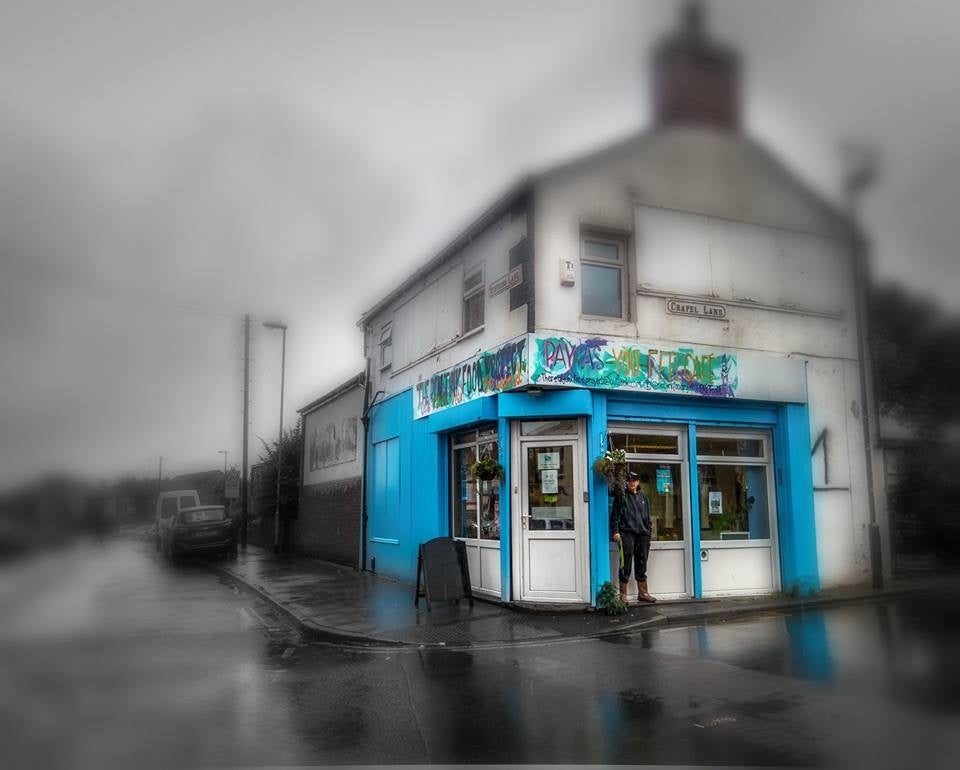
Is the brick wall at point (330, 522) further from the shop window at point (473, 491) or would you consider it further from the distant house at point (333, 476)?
the shop window at point (473, 491)

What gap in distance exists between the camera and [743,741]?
395 centimetres

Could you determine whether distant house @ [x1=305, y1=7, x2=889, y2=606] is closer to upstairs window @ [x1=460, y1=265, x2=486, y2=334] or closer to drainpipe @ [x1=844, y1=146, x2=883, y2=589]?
upstairs window @ [x1=460, y1=265, x2=486, y2=334]

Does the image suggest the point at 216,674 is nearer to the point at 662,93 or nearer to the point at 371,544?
the point at 662,93

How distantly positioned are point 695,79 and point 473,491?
994cm

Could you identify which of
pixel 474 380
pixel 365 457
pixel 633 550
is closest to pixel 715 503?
pixel 633 550

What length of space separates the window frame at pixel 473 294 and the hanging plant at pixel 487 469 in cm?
231

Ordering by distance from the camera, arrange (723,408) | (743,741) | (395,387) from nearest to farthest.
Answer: (743,741)
(723,408)
(395,387)

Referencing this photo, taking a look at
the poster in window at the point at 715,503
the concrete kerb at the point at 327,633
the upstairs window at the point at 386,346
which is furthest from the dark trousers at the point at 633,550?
the upstairs window at the point at 386,346

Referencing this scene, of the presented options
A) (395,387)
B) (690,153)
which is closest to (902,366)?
(690,153)

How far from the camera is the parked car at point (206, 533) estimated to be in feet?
66.9

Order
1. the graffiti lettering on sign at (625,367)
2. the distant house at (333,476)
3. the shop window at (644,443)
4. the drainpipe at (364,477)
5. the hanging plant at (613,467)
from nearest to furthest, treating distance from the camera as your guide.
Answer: the hanging plant at (613,467), the graffiti lettering on sign at (625,367), the shop window at (644,443), the drainpipe at (364,477), the distant house at (333,476)

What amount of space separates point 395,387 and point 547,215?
21.9 ft

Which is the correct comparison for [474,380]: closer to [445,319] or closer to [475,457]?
[475,457]

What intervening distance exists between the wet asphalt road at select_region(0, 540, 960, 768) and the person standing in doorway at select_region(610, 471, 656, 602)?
1.89 metres
